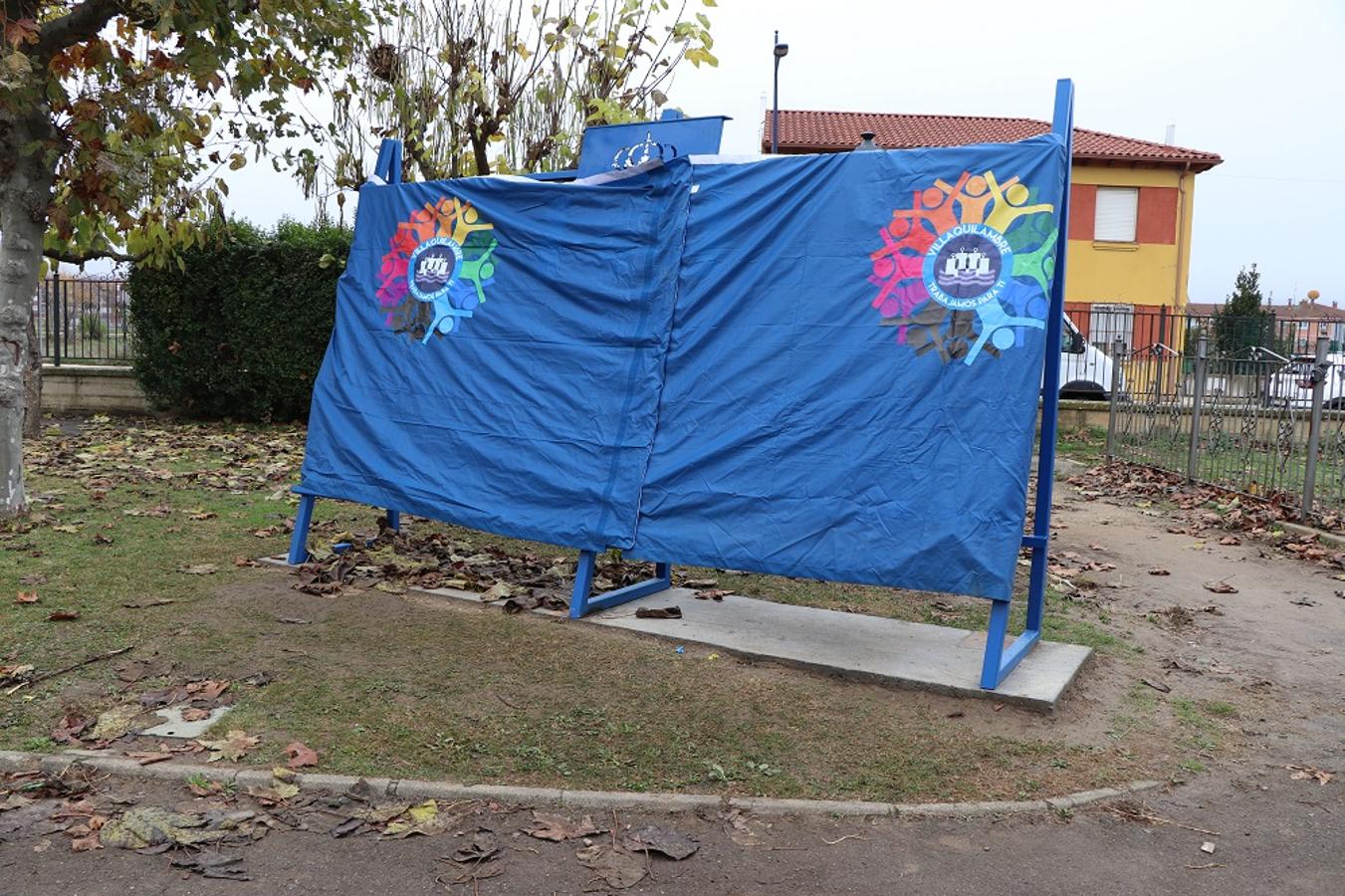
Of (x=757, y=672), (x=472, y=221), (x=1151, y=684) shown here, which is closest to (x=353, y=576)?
(x=472, y=221)

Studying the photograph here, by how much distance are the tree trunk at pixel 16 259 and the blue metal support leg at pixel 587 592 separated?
4646mm

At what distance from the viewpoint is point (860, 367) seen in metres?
5.36

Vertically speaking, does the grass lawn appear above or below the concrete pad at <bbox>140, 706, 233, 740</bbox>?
above

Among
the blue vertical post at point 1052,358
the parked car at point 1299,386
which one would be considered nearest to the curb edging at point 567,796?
the blue vertical post at point 1052,358

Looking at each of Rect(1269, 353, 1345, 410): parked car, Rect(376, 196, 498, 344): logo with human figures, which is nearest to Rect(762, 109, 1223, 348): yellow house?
Rect(1269, 353, 1345, 410): parked car

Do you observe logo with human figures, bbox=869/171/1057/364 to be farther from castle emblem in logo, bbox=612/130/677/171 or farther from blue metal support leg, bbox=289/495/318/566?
blue metal support leg, bbox=289/495/318/566

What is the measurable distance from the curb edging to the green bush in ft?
39.5

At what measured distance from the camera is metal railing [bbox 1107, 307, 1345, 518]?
10508 millimetres

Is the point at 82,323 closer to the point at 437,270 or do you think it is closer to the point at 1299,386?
the point at 437,270

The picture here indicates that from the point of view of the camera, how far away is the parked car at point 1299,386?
36.1 feet

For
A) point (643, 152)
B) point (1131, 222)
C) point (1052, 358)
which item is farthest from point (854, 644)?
point (1131, 222)

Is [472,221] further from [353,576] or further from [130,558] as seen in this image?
[130,558]

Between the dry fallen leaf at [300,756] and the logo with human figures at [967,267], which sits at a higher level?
the logo with human figures at [967,267]

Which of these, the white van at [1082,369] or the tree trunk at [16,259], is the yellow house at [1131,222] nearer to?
the white van at [1082,369]
